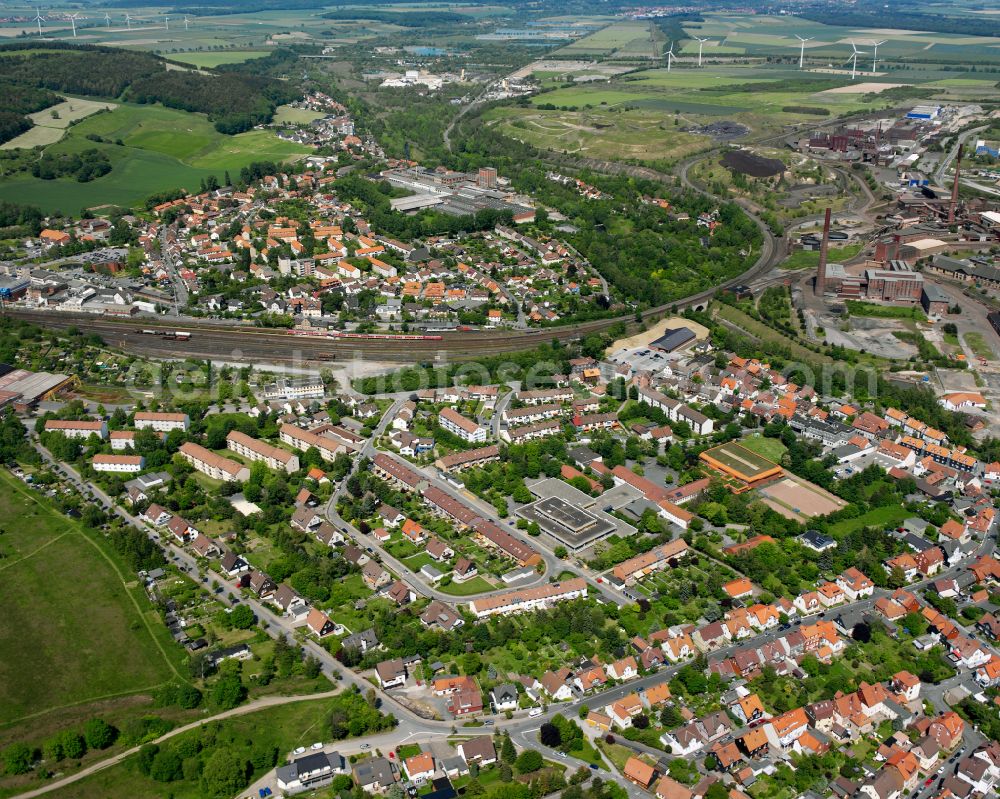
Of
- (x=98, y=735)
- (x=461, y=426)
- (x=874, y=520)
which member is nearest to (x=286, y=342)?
(x=461, y=426)

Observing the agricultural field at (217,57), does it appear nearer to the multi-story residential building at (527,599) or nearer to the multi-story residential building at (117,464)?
the multi-story residential building at (117,464)

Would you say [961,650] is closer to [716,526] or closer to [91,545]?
[716,526]

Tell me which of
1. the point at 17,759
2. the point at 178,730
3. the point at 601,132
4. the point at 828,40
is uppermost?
the point at 828,40

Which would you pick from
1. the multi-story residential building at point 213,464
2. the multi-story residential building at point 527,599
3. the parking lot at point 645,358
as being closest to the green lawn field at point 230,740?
the multi-story residential building at point 527,599

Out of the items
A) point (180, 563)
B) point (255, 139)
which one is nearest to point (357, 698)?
point (180, 563)

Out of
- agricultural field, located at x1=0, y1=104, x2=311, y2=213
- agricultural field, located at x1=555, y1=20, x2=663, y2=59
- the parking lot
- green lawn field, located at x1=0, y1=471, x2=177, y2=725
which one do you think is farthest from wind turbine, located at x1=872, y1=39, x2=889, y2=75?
green lawn field, located at x1=0, y1=471, x2=177, y2=725

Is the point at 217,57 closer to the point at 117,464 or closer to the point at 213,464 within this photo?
the point at 117,464

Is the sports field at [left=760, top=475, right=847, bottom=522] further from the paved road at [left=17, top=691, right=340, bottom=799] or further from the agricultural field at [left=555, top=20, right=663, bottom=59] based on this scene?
the agricultural field at [left=555, top=20, right=663, bottom=59]
